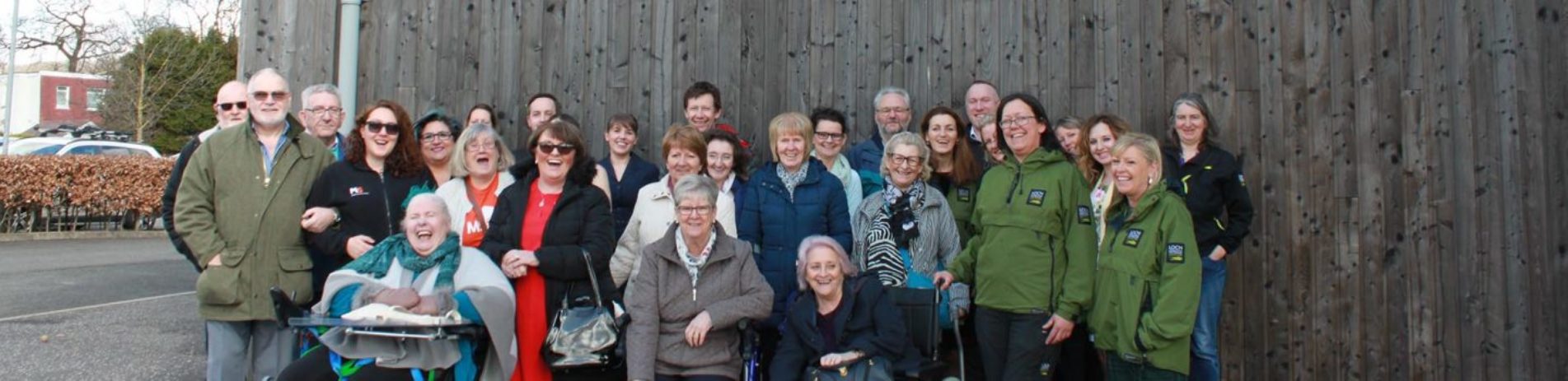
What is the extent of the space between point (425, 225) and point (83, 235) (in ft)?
40.0

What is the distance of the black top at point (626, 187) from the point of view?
5.30 m

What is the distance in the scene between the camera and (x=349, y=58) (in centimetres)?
646

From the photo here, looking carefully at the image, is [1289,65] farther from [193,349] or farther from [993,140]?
[193,349]

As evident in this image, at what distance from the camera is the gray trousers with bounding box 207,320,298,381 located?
4.43 m

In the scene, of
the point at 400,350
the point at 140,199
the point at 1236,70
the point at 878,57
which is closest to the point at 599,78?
the point at 878,57

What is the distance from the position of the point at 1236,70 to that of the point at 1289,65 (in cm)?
27

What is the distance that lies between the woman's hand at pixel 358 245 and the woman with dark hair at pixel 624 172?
120 centimetres

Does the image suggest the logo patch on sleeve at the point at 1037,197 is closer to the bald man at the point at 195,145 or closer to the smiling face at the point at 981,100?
the smiling face at the point at 981,100

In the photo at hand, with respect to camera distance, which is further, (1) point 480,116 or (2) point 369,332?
(1) point 480,116

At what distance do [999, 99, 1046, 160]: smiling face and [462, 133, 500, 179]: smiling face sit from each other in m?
2.29

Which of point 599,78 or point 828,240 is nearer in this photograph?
point 828,240

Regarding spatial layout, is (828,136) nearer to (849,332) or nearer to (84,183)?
(849,332)

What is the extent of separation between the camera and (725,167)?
4926 mm

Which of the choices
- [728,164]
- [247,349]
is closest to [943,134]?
[728,164]
